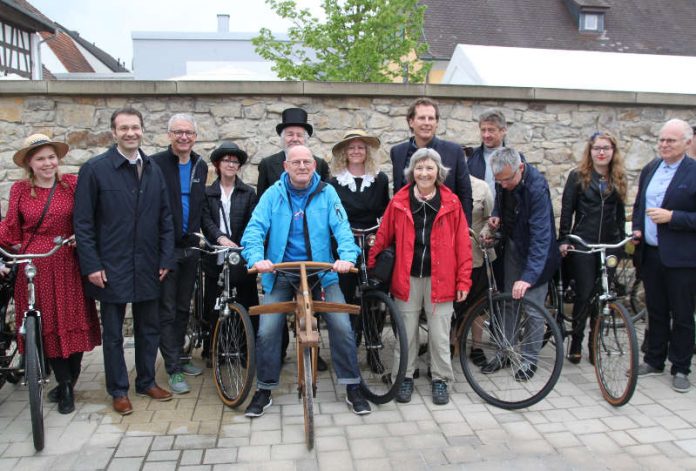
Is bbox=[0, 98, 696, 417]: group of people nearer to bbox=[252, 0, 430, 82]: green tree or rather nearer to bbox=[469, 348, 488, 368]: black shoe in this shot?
bbox=[469, 348, 488, 368]: black shoe

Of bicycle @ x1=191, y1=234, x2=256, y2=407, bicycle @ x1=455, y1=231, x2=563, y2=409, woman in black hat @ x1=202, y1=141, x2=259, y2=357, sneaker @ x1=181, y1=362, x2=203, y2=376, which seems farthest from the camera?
sneaker @ x1=181, y1=362, x2=203, y2=376

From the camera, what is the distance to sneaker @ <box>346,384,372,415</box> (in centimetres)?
409

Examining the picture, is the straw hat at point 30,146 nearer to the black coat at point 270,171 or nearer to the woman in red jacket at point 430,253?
the black coat at point 270,171

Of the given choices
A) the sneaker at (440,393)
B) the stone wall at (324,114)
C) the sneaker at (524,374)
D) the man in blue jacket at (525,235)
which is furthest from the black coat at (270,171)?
the sneaker at (524,374)

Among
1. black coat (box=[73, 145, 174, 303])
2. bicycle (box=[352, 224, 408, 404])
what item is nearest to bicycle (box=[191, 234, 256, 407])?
black coat (box=[73, 145, 174, 303])

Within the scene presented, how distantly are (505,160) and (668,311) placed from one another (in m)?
1.86

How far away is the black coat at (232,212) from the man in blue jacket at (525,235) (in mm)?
1880

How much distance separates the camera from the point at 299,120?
468 cm

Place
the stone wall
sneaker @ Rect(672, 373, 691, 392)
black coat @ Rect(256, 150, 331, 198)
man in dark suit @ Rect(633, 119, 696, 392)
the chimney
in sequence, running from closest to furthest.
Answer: man in dark suit @ Rect(633, 119, 696, 392) → sneaker @ Rect(672, 373, 691, 392) → black coat @ Rect(256, 150, 331, 198) → the stone wall → the chimney

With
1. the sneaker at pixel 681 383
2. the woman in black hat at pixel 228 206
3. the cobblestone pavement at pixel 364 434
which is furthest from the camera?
the woman in black hat at pixel 228 206

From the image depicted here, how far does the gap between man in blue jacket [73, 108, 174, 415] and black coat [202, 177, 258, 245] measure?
447 mm

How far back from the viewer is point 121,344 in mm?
4113

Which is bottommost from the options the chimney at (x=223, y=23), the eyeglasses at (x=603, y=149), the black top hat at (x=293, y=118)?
the eyeglasses at (x=603, y=149)

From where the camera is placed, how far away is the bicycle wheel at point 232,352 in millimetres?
4137
